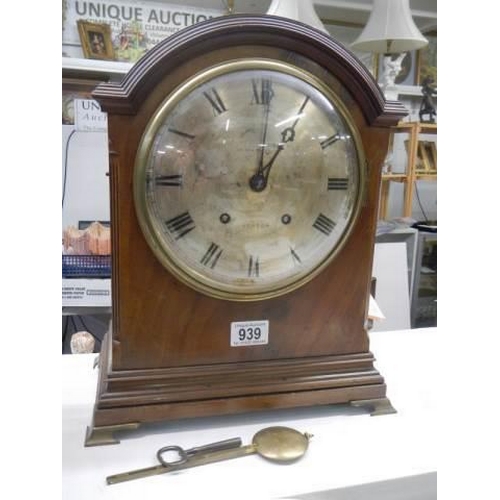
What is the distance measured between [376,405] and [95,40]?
1946mm

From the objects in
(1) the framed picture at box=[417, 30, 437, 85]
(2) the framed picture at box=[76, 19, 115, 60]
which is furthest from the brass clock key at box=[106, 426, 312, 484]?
(1) the framed picture at box=[417, 30, 437, 85]

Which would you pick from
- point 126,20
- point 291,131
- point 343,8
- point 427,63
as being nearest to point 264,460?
point 291,131

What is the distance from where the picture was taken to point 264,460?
56 cm

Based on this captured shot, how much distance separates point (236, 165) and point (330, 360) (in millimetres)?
290

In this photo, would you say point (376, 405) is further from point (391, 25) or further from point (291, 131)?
point (391, 25)

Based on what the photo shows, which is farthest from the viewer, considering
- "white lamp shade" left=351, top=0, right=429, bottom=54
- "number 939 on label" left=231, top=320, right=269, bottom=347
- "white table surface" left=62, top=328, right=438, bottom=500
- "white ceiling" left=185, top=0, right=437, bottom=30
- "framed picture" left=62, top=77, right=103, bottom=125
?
"white ceiling" left=185, top=0, right=437, bottom=30

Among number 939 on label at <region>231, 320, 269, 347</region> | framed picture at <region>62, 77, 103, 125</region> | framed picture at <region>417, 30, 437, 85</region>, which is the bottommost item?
number 939 on label at <region>231, 320, 269, 347</region>

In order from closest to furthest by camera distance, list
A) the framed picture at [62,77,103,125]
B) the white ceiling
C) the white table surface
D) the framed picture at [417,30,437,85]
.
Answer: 1. the white table surface
2. the framed picture at [62,77,103,125]
3. the white ceiling
4. the framed picture at [417,30,437,85]

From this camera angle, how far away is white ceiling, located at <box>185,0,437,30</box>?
7.20 feet

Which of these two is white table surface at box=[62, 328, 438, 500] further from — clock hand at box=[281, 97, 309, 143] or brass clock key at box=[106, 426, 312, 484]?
clock hand at box=[281, 97, 309, 143]

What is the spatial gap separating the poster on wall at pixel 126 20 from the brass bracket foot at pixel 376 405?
74.7 inches

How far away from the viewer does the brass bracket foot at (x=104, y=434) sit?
58cm

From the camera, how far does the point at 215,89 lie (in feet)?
1.86
